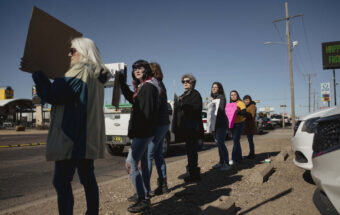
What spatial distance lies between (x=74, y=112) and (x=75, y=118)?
0.05 metres

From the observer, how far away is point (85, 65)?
1.94 meters

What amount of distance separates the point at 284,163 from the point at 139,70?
14.9 ft

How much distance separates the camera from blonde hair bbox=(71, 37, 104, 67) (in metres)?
2.00

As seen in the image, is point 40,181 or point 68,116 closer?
point 68,116

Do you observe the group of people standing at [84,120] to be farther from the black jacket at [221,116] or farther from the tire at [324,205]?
the black jacket at [221,116]

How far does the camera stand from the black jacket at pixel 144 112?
2643mm

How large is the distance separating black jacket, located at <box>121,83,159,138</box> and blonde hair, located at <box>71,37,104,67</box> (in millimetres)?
719

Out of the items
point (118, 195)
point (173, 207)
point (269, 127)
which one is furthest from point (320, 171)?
point (269, 127)

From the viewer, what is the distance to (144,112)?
262 cm

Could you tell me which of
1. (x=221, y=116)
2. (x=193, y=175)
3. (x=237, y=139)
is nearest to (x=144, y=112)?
(x=193, y=175)

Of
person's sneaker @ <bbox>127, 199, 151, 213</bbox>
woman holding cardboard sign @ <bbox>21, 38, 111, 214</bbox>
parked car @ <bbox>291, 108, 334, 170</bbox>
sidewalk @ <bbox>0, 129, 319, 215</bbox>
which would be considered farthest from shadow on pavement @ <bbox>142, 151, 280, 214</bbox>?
→ woman holding cardboard sign @ <bbox>21, 38, 111, 214</bbox>

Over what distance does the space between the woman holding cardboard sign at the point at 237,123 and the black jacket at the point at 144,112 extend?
359cm

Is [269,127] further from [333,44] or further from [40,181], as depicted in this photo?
[40,181]

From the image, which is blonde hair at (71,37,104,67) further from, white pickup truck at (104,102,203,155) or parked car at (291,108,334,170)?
white pickup truck at (104,102,203,155)
